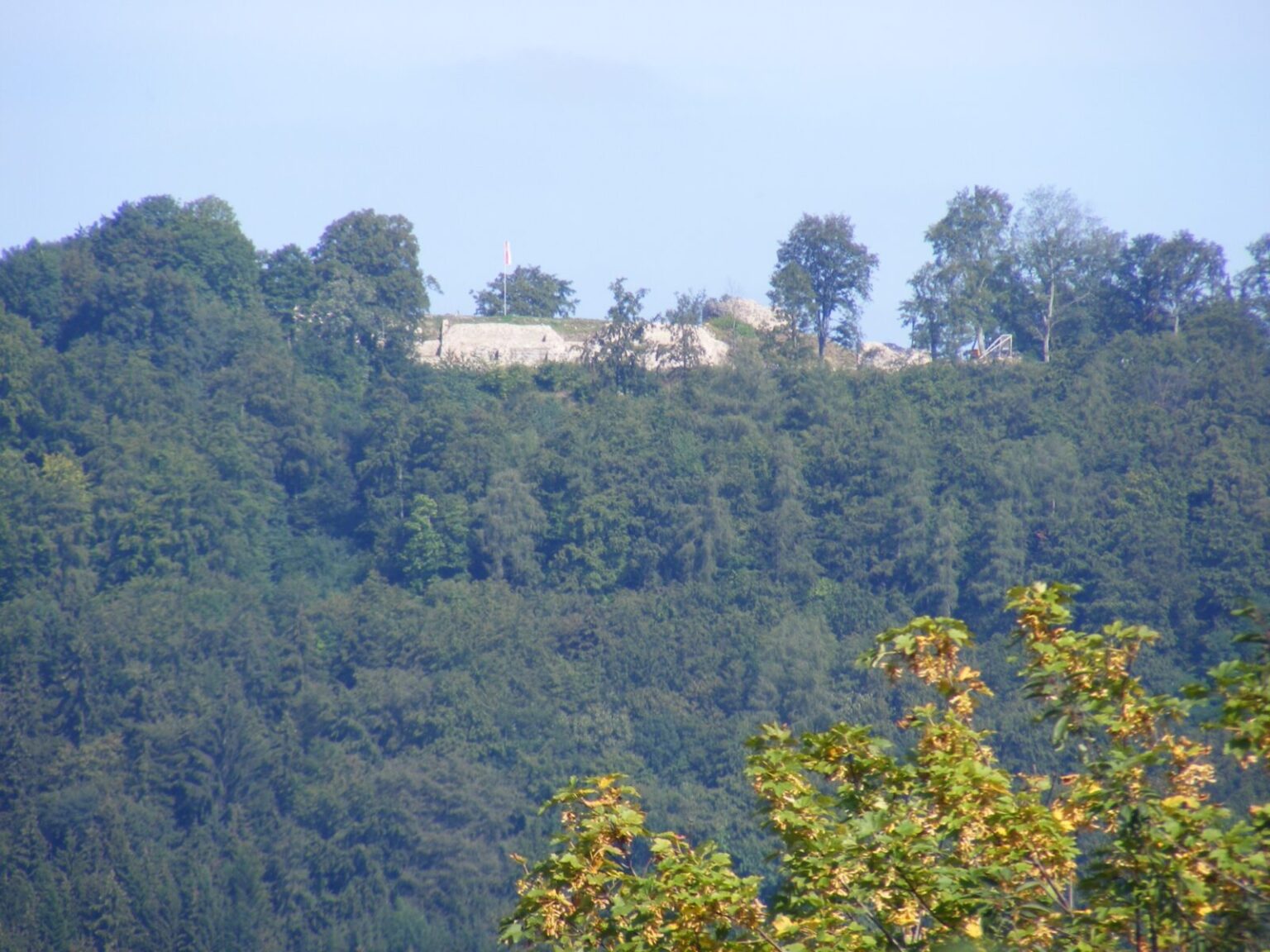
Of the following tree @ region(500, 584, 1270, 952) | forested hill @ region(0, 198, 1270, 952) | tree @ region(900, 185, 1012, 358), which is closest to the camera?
tree @ region(500, 584, 1270, 952)

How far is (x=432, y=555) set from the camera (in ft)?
154

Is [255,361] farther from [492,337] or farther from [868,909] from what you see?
[868,909]

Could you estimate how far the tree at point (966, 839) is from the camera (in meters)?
5.39

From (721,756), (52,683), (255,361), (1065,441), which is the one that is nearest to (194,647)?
(52,683)

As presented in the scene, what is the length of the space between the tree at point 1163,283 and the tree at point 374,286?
74.9ft

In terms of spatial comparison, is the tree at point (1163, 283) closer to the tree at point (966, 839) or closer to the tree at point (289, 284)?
the tree at point (289, 284)

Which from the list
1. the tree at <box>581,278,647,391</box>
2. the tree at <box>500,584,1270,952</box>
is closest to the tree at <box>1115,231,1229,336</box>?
the tree at <box>581,278,647,391</box>

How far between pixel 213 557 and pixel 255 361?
24.6ft

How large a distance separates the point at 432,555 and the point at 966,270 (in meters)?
18.6

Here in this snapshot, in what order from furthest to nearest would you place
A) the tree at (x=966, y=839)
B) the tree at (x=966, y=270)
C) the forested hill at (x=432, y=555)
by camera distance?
the tree at (x=966, y=270) → the forested hill at (x=432, y=555) → the tree at (x=966, y=839)

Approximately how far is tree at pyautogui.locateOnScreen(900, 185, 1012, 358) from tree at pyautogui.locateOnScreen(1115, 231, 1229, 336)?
154 inches

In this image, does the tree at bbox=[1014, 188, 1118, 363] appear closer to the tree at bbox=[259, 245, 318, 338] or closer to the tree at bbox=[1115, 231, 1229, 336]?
the tree at bbox=[1115, 231, 1229, 336]

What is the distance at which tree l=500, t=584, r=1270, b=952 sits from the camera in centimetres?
539

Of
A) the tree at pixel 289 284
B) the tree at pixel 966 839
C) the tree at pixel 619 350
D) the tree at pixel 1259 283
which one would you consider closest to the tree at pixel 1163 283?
the tree at pixel 1259 283
